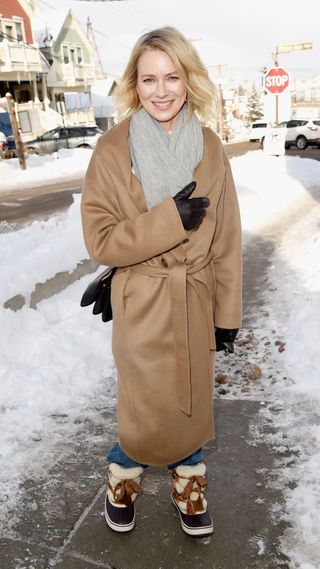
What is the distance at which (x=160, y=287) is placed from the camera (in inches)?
87.5

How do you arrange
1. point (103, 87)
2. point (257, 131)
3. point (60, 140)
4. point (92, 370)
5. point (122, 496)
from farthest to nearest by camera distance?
point (103, 87) < point (257, 131) < point (60, 140) < point (92, 370) < point (122, 496)

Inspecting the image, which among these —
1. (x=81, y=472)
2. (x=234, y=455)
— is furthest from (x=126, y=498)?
(x=234, y=455)

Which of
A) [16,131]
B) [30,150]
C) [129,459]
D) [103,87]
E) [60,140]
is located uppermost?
[103,87]

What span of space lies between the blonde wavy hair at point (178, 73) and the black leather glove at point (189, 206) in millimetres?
425

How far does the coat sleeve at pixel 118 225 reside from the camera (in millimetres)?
2092

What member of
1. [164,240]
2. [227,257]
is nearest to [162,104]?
[164,240]

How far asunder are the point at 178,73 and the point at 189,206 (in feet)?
1.86

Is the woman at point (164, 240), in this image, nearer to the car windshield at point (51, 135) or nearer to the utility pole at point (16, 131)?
the utility pole at point (16, 131)

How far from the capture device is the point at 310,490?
8.77 ft

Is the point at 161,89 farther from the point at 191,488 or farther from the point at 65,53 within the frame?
the point at 65,53

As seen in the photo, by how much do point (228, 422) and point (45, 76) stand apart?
35.5 m

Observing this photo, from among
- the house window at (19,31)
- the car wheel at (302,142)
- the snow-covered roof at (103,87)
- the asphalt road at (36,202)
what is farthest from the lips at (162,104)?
the snow-covered roof at (103,87)

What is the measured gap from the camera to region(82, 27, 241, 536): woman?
2.16m

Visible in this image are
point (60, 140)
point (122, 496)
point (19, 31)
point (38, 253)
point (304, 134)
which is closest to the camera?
point (122, 496)
